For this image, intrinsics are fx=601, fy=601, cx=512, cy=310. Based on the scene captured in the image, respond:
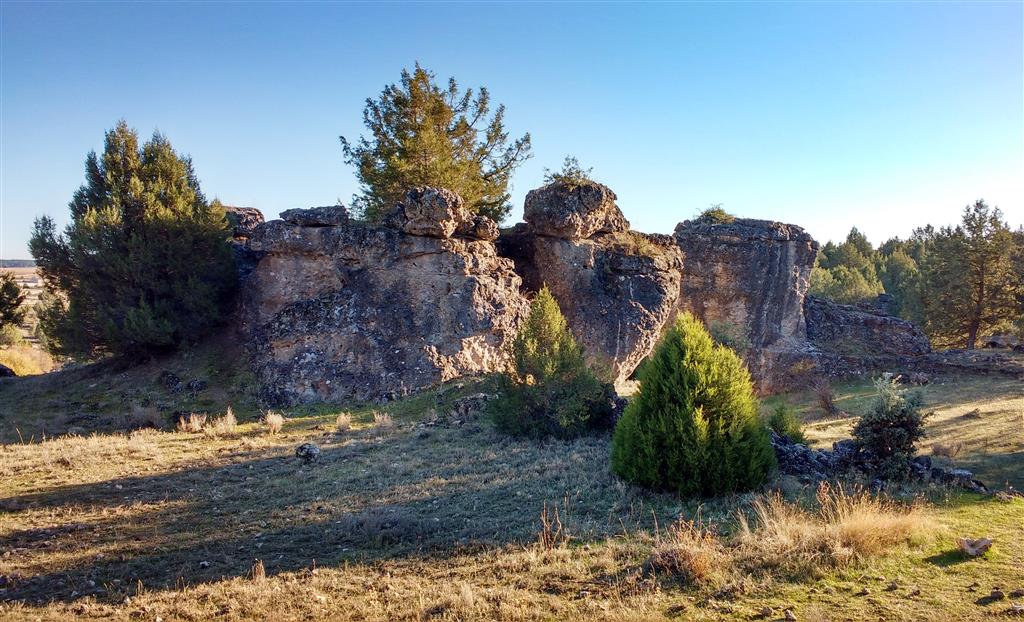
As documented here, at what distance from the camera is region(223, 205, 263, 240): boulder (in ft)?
80.8

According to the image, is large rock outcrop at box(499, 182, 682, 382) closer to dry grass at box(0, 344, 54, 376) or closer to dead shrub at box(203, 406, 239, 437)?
dead shrub at box(203, 406, 239, 437)

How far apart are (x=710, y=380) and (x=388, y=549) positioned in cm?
484

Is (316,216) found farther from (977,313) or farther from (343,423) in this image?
(977,313)

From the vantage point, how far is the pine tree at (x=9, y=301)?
2303 cm

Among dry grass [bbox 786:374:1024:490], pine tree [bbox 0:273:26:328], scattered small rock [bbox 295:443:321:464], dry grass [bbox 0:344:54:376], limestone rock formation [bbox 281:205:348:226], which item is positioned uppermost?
limestone rock formation [bbox 281:205:348:226]

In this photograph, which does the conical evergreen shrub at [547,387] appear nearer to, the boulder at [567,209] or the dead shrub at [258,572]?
the dead shrub at [258,572]

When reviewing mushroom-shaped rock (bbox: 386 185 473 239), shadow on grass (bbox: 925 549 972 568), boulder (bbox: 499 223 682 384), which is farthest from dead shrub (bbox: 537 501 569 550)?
boulder (bbox: 499 223 682 384)

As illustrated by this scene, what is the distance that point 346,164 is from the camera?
23797mm

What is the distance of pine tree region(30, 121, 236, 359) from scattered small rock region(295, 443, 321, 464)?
10.1 metres

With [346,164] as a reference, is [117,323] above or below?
below

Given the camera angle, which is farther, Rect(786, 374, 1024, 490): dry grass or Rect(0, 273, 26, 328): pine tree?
Rect(0, 273, 26, 328): pine tree

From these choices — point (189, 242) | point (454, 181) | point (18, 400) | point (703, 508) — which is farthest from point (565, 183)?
point (18, 400)

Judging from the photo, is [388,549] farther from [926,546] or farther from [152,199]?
[152,199]

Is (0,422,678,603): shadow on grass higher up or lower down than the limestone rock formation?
lower down
